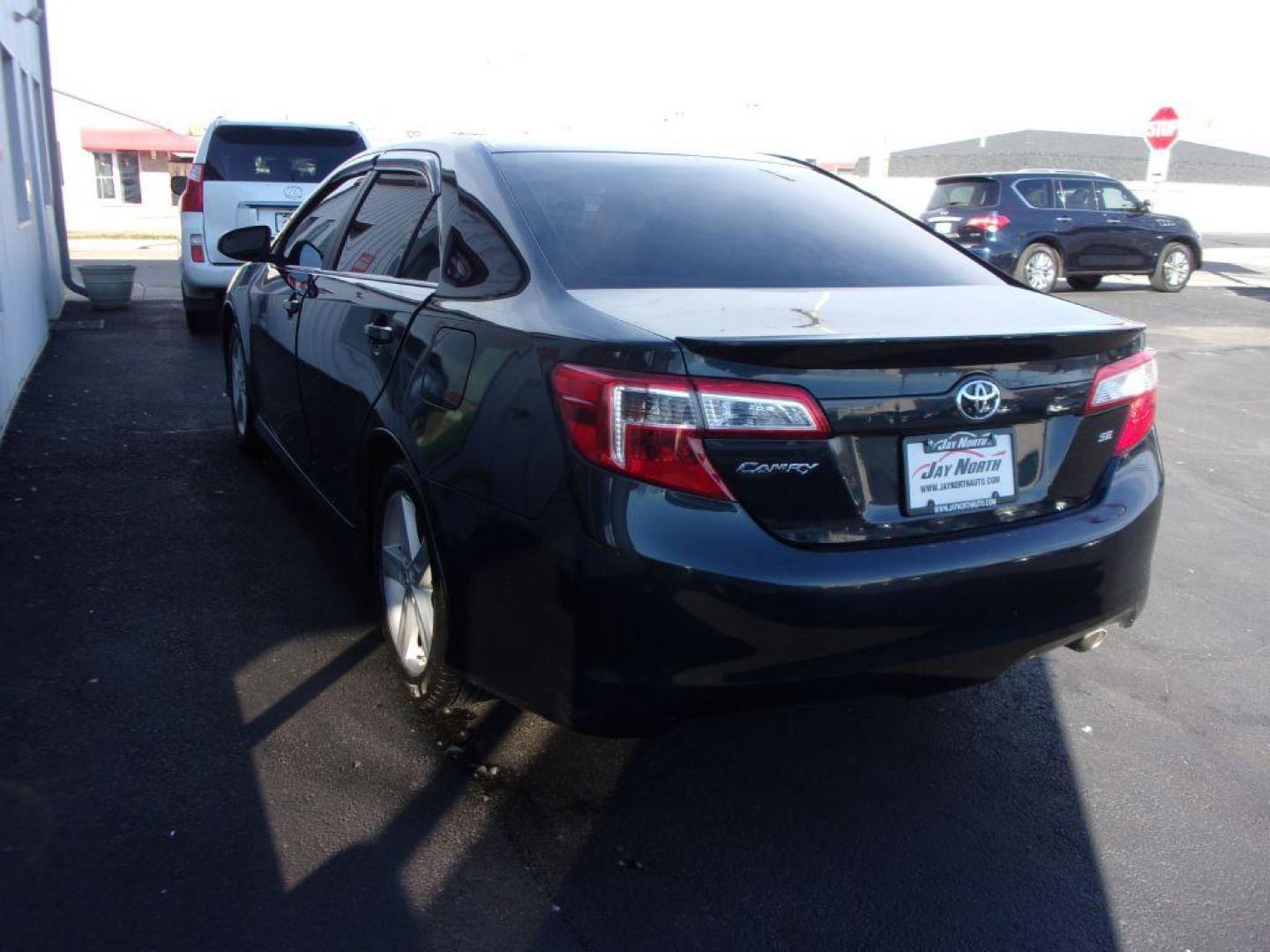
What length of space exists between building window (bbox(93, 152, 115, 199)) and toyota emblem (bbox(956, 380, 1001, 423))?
48118 mm

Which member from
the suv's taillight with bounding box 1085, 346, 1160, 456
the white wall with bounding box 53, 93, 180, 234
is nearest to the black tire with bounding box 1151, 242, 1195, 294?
the suv's taillight with bounding box 1085, 346, 1160, 456

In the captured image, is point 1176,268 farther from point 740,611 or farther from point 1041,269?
point 740,611

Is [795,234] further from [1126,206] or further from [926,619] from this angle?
[1126,206]

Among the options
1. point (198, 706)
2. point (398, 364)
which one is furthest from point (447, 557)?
Answer: point (198, 706)

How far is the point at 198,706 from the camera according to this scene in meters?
3.43

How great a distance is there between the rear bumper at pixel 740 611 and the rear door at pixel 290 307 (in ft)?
6.94

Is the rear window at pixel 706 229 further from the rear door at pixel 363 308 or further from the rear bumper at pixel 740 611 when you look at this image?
the rear bumper at pixel 740 611

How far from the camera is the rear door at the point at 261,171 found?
1023 centimetres

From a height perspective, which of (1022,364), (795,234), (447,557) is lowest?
(447,557)

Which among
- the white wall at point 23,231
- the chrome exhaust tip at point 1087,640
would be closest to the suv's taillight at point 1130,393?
the chrome exhaust tip at point 1087,640

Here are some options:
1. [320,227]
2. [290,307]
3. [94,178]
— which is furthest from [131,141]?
[290,307]

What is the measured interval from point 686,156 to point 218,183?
25.1ft

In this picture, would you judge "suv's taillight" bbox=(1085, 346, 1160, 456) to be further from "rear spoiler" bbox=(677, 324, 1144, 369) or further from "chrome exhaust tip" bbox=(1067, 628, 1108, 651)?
"chrome exhaust tip" bbox=(1067, 628, 1108, 651)

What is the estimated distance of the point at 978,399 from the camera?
262cm
